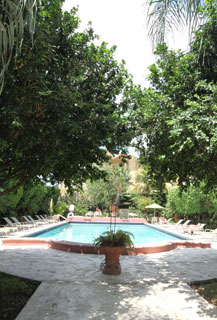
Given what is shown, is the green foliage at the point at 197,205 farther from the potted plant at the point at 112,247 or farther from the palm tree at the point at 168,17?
the palm tree at the point at 168,17

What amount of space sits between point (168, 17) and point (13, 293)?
679 centimetres

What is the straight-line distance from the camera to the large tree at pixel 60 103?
4219 mm

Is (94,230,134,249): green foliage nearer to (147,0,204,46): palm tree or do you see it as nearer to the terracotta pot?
the terracotta pot

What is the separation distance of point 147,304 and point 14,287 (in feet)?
9.62

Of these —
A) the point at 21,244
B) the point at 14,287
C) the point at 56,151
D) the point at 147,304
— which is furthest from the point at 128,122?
the point at 21,244

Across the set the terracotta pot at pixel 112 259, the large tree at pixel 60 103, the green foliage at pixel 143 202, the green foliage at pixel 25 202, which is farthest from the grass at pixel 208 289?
the green foliage at pixel 143 202

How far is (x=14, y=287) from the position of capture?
19.8 feet

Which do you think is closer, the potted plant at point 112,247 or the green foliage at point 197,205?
the potted plant at point 112,247

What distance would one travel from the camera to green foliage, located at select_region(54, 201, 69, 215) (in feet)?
96.1

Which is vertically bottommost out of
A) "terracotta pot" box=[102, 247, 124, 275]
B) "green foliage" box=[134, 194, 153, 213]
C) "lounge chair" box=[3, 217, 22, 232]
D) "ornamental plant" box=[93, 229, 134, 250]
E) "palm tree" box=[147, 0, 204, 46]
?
"terracotta pot" box=[102, 247, 124, 275]

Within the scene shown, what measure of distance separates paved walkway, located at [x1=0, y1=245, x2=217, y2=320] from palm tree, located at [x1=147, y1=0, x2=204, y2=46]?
557 cm

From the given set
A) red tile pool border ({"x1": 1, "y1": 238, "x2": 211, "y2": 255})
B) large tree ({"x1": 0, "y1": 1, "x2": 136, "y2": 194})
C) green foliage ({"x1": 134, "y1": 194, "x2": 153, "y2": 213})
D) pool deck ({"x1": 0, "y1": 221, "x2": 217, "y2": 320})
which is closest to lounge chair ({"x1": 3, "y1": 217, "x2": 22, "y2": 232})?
red tile pool border ({"x1": 1, "y1": 238, "x2": 211, "y2": 255})

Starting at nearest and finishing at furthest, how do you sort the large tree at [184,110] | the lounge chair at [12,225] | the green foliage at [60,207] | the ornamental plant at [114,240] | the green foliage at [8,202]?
the large tree at [184,110], the ornamental plant at [114,240], the lounge chair at [12,225], the green foliage at [8,202], the green foliage at [60,207]

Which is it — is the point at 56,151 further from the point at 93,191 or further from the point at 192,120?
the point at 93,191
